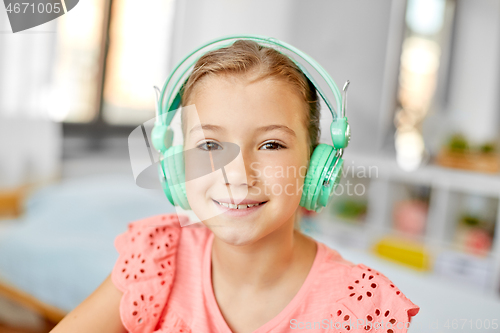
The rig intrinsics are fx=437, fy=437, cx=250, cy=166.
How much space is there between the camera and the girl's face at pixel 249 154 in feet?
1.79

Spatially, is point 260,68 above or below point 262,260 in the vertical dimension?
above

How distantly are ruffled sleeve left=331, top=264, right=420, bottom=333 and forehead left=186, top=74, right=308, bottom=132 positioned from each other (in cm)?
23

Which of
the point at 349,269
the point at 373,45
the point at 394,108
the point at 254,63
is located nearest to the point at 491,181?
the point at 394,108

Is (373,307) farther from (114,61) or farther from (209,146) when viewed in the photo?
(114,61)

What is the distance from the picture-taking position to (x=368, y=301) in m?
0.58

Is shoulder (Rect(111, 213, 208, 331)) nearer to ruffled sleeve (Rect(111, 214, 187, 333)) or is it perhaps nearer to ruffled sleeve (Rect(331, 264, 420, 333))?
ruffled sleeve (Rect(111, 214, 187, 333))

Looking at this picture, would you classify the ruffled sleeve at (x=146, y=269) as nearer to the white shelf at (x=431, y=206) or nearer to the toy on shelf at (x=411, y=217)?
the white shelf at (x=431, y=206)

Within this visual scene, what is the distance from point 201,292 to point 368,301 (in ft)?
0.81

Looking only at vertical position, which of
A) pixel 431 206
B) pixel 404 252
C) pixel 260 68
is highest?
pixel 260 68

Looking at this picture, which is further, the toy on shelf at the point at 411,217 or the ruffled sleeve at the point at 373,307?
the toy on shelf at the point at 411,217

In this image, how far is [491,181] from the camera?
6.47 ft

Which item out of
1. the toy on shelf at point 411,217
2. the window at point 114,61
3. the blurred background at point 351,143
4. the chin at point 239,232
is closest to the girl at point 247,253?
the chin at point 239,232

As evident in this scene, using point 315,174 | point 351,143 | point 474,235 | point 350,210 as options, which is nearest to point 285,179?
point 315,174

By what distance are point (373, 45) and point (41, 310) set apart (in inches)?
81.8
